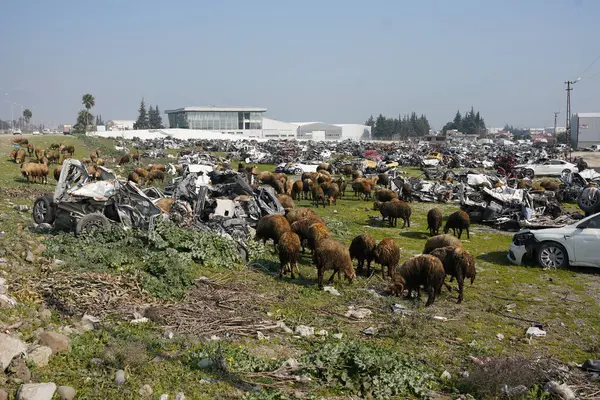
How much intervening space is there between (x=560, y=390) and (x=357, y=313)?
373 cm

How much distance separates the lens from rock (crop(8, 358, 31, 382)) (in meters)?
5.44

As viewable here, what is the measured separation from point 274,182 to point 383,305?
16791mm

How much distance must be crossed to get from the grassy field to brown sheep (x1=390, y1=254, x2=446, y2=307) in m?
0.29

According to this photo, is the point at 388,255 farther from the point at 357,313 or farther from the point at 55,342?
the point at 55,342

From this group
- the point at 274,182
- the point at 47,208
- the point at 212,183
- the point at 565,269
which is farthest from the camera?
the point at 274,182

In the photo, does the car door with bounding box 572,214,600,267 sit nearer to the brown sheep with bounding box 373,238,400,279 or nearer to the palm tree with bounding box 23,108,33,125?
the brown sheep with bounding box 373,238,400,279

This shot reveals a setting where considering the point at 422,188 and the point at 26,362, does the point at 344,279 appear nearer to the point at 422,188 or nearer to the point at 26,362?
the point at 26,362

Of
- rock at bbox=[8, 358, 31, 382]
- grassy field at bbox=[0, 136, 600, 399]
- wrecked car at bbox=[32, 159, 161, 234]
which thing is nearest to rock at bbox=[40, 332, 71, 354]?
grassy field at bbox=[0, 136, 600, 399]

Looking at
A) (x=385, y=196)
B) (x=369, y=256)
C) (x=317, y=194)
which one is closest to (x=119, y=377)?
(x=369, y=256)

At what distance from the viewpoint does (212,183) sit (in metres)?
18.4

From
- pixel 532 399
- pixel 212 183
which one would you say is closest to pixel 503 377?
pixel 532 399

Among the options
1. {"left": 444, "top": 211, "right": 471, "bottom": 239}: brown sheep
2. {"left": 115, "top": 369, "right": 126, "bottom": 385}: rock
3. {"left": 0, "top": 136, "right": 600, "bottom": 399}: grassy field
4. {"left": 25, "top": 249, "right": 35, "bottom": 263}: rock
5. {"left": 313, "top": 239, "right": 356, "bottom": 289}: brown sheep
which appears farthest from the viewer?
{"left": 444, "top": 211, "right": 471, "bottom": 239}: brown sheep

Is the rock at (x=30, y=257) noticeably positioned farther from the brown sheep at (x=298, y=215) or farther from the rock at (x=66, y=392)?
the brown sheep at (x=298, y=215)

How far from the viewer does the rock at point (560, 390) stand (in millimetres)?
5879
